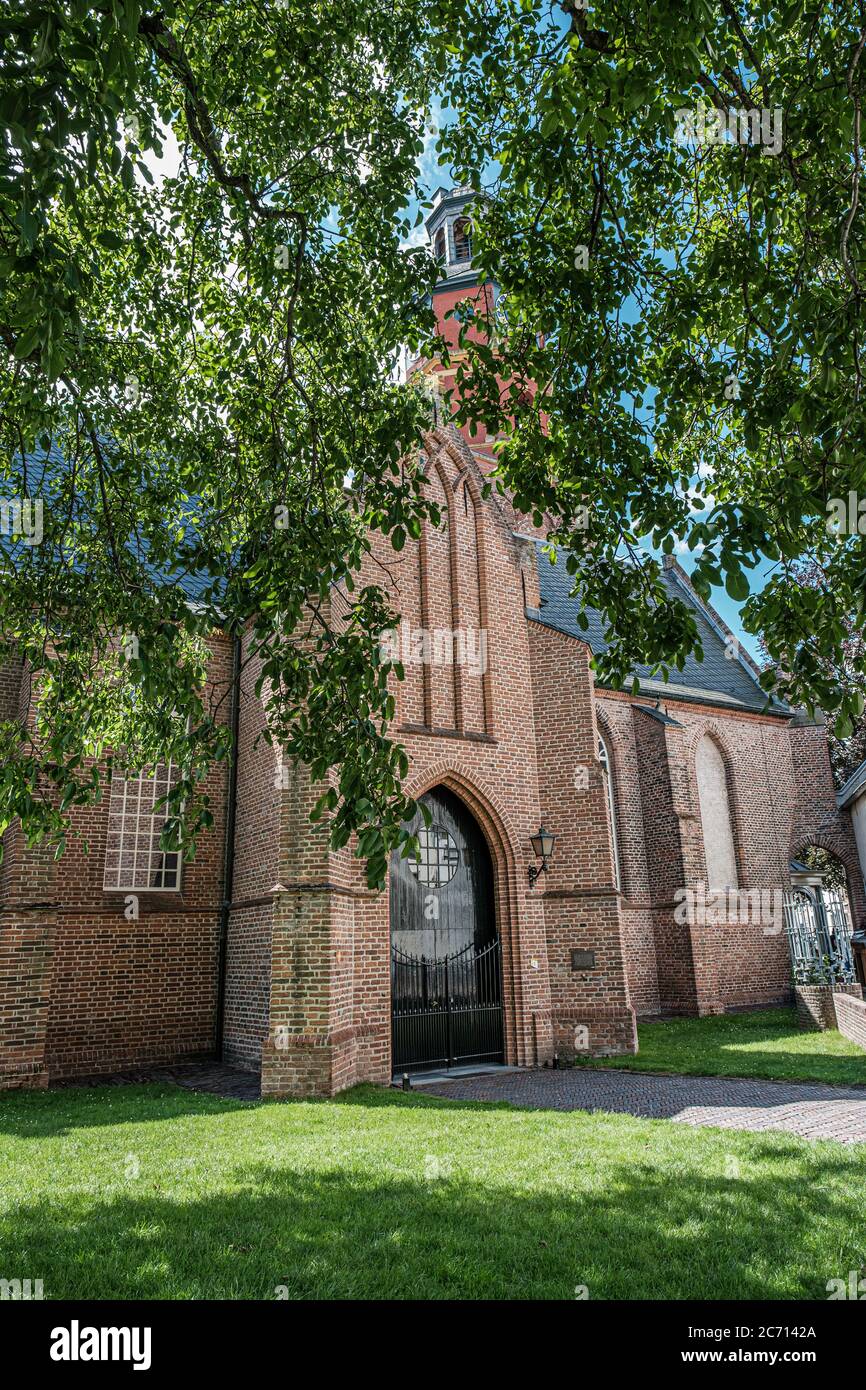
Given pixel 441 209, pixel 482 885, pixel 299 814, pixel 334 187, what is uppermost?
pixel 441 209

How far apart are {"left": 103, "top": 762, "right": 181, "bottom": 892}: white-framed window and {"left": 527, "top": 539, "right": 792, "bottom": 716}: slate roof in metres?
8.95

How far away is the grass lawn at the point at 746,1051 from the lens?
36.4 ft

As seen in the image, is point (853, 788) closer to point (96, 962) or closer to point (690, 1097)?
point (690, 1097)

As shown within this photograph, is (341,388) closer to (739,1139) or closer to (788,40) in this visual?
(788,40)

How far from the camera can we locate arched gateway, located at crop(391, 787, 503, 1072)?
11648mm

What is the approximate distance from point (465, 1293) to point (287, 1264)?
0.90 m

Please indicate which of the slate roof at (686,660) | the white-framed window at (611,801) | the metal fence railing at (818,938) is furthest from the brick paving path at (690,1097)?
the slate roof at (686,660)

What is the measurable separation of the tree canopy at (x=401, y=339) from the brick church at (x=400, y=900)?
403 cm

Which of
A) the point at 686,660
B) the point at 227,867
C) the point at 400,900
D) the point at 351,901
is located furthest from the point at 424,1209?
the point at 686,660

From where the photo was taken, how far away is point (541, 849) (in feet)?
41.9

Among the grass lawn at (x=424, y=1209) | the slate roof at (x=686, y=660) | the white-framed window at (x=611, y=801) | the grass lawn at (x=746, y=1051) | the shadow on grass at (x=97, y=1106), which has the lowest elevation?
the grass lawn at (x=746, y=1051)

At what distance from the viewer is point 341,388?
24.5ft

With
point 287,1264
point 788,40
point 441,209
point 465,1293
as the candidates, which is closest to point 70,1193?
point 287,1264

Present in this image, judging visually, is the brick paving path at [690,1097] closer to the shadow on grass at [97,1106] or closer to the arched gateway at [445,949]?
the arched gateway at [445,949]
